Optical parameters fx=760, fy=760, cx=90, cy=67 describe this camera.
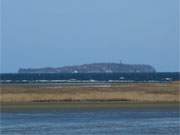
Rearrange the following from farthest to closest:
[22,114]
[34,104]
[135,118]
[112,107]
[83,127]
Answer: [34,104] < [112,107] < [22,114] < [135,118] < [83,127]

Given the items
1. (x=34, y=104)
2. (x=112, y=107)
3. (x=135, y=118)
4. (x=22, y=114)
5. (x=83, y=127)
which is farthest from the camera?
(x=34, y=104)

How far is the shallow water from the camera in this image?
116 feet

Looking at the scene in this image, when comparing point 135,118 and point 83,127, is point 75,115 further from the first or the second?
point 83,127

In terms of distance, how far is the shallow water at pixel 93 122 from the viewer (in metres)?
35.4

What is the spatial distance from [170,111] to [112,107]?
5118 mm

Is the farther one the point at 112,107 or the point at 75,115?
the point at 112,107

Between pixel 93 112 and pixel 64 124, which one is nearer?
pixel 64 124

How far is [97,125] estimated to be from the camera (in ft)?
125

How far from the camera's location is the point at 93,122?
40.0 m

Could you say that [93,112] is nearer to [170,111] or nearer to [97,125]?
[170,111]

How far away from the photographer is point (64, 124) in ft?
129

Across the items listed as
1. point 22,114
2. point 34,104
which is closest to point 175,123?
point 22,114

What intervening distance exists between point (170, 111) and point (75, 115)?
6232 mm

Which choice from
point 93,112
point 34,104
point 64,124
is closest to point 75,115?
point 93,112
